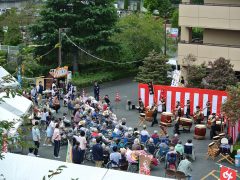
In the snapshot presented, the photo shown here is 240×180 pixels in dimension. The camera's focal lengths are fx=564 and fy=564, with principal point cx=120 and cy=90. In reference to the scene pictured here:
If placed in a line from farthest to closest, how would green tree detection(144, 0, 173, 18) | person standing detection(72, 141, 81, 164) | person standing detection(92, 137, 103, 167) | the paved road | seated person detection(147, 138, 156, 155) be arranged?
green tree detection(144, 0, 173, 18) < seated person detection(147, 138, 156, 155) < the paved road < person standing detection(72, 141, 81, 164) < person standing detection(92, 137, 103, 167)

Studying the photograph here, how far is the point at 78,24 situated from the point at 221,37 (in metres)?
10.9

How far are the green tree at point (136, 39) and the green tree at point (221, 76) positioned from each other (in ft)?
44.4

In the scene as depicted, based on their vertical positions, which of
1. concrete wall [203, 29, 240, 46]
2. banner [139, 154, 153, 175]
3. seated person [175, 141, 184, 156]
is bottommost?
banner [139, 154, 153, 175]

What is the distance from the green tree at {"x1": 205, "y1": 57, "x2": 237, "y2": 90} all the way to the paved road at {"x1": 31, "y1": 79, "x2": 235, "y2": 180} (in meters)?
3.78

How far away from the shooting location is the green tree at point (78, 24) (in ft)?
137

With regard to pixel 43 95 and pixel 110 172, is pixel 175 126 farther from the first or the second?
pixel 110 172

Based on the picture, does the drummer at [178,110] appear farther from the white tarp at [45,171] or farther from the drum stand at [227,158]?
the white tarp at [45,171]

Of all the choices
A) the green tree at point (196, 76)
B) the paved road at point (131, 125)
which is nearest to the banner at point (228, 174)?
the paved road at point (131, 125)

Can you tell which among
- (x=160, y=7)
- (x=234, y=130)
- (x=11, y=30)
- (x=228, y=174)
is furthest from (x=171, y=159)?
(x=160, y=7)

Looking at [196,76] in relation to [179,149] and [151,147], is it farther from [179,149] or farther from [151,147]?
[179,149]

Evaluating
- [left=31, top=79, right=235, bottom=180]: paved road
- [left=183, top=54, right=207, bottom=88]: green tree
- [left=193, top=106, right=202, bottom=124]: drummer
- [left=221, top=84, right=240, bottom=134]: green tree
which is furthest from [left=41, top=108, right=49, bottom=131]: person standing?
[left=183, top=54, right=207, bottom=88]: green tree

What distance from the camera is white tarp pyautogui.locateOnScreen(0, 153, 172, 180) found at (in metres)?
15.9

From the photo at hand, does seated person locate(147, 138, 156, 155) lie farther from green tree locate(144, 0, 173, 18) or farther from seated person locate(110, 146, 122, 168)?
green tree locate(144, 0, 173, 18)

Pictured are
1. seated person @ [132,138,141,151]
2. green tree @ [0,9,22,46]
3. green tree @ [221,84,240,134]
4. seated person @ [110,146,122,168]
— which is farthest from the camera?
green tree @ [0,9,22,46]
